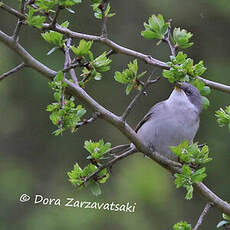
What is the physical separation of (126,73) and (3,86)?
494 cm

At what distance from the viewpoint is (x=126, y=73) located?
3.07 metres

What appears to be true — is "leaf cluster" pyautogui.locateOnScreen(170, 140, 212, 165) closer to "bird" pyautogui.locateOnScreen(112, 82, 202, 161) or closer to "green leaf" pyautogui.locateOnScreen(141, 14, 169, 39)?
"green leaf" pyautogui.locateOnScreen(141, 14, 169, 39)

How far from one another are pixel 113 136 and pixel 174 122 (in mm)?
3250

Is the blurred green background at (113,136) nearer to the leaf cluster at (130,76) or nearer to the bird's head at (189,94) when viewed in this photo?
the bird's head at (189,94)

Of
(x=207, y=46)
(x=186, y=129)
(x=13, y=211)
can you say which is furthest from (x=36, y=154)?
(x=186, y=129)

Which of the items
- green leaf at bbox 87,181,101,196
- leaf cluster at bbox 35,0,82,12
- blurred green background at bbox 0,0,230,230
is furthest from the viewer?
blurred green background at bbox 0,0,230,230

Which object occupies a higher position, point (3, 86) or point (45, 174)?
point (3, 86)

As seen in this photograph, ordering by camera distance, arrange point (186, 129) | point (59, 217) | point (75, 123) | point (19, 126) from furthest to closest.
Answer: point (19, 126) → point (59, 217) → point (186, 129) → point (75, 123)

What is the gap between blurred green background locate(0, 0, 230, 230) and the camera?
7.47 metres

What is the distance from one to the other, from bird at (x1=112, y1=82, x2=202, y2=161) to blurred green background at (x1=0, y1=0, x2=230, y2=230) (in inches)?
106

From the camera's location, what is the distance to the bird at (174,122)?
443 centimetres

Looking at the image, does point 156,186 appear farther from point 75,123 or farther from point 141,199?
point 75,123

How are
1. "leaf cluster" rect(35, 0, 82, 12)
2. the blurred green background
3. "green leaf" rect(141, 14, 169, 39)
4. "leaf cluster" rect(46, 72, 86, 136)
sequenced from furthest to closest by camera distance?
1. the blurred green background
2. "green leaf" rect(141, 14, 169, 39)
3. "leaf cluster" rect(46, 72, 86, 136)
4. "leaf cluster" rect(35, 0, 82, 12)

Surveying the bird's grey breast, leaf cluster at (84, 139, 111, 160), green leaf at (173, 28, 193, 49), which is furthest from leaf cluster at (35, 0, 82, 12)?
the bird's grey breast
